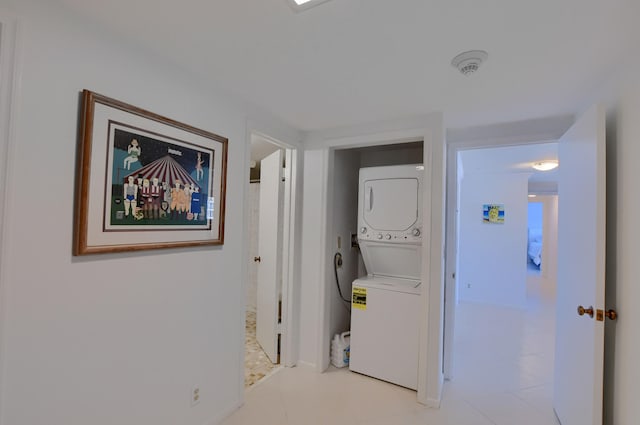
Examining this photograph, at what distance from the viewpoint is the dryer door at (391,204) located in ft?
8.36

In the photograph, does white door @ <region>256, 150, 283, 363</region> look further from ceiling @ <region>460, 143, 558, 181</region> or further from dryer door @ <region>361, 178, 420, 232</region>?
ceiling @ <region>460, 143, 558, 181</region>

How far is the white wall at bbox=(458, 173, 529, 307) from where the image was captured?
509 centimetres

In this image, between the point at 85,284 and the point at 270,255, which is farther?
the point at 270,255

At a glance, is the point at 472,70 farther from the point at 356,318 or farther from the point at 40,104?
the point at 356,318

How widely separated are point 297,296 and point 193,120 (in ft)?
5.77

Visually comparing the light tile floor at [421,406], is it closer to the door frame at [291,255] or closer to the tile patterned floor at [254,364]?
the tile patterned floor at [254,364]

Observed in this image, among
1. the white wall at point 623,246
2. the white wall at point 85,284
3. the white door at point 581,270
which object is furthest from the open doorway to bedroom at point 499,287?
the white wall at point 85,284

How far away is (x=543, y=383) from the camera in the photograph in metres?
2.58

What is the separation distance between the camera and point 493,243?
17.4ft

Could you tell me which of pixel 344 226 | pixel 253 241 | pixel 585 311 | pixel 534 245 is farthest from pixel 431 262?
pixel 534 245

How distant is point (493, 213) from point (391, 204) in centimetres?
364

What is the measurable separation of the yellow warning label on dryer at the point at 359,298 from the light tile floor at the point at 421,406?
605mm

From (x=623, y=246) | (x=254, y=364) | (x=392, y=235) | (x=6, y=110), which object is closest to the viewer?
(x=6, y=110)

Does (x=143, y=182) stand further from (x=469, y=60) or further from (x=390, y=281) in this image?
(x=390, y=281)
